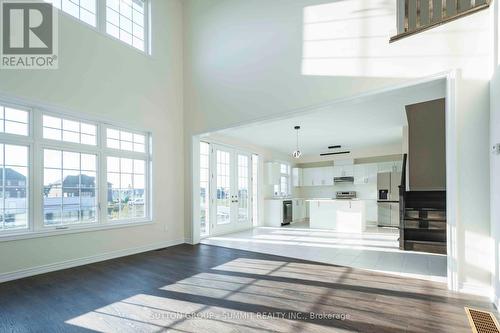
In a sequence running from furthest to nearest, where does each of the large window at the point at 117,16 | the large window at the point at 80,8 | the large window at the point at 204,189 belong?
the large window at the point at 204,189 < the large window at the point at 117,16 < the large window at the point at 80,8

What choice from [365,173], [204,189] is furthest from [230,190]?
[365,173]

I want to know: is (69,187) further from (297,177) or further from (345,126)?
(297,177)

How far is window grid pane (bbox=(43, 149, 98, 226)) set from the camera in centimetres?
407

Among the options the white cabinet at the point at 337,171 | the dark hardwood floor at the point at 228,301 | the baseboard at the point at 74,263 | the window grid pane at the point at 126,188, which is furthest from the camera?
the white cabinet at the point at 337,171

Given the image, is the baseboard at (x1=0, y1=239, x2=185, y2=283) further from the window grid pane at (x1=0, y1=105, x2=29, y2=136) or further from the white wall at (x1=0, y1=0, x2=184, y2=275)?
the window grid pane at (x1=0, y1=105, x2=29, y2=136)

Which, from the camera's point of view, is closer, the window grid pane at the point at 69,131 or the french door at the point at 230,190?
the window grid pane at the point at 69,131

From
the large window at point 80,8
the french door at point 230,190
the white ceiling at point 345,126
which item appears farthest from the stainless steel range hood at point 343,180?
the large window at point 80,8

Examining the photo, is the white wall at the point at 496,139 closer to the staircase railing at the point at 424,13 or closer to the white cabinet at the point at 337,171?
the staircase railing at the point at 424,13

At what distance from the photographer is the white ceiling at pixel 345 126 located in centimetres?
477

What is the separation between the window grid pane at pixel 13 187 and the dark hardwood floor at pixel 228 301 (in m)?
0.80

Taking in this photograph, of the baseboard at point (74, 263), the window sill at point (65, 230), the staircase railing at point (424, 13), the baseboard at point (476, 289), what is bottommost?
the baseboard at point (74, 263)

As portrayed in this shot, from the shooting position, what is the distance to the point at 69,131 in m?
4.36

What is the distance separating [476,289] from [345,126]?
4608 millimetres

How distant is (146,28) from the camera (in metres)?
5.58
